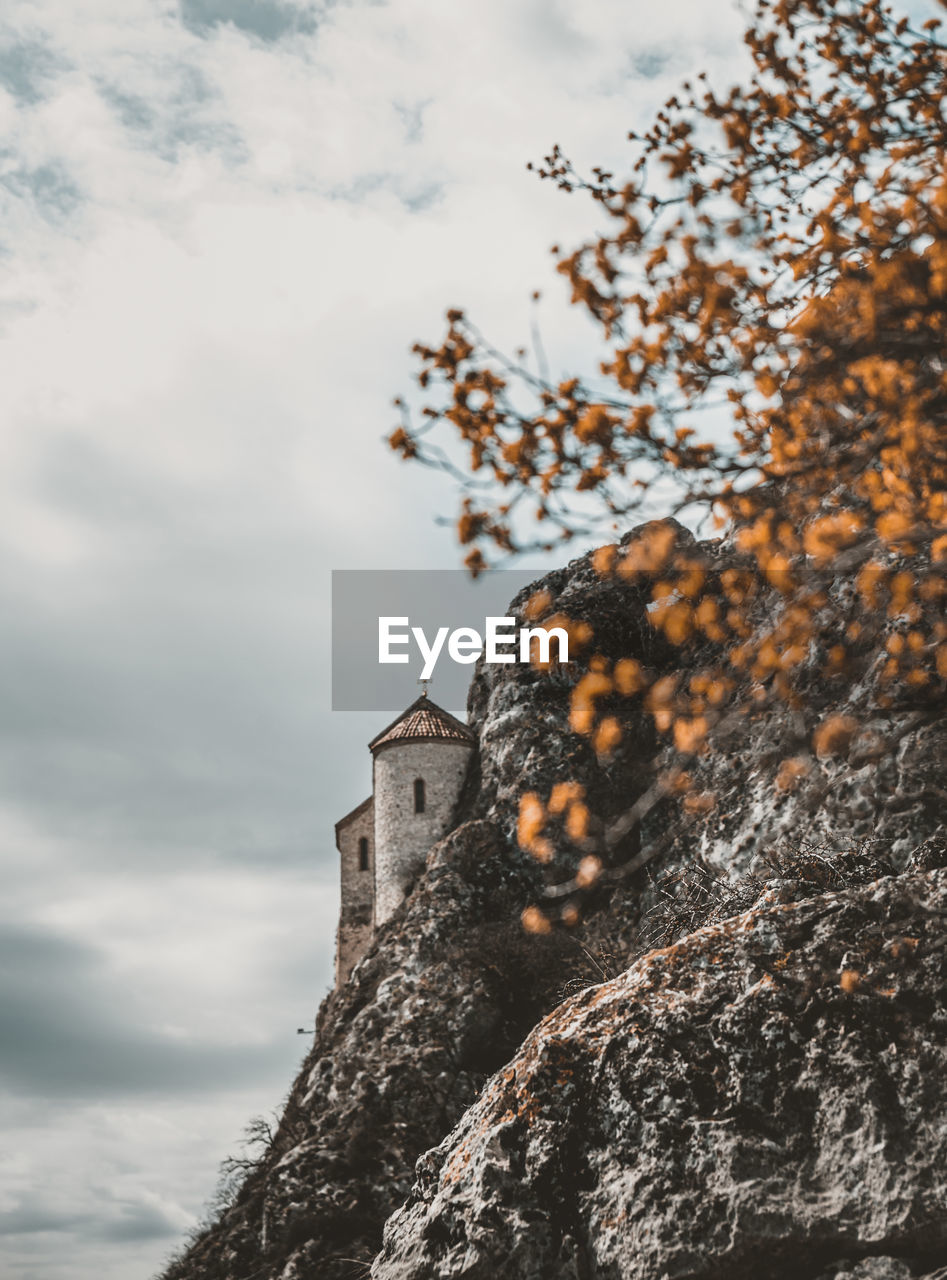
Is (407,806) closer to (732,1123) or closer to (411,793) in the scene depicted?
(411,793)

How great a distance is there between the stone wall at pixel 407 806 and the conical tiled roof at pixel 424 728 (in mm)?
205

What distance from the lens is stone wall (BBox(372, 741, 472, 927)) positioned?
33219mm

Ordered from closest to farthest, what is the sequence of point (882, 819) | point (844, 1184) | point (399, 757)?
1. point (844, 1184)
2. point (882, 819)
3. point (399, 757)

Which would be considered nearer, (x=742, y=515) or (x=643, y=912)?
(x=742, y=515)

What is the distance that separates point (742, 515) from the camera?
722 centimetres

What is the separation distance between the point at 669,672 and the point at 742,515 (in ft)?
72.6

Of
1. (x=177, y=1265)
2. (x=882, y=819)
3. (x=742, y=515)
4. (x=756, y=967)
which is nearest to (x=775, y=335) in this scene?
(x=742, y=515)

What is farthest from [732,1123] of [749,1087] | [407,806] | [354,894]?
[354,894]

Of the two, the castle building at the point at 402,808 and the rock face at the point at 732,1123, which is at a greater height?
the castle building at the point at 402,808

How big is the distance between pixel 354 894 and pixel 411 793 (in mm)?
5435

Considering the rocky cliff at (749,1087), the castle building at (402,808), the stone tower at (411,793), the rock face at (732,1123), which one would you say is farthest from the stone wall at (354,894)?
the rock face at (732,1123)

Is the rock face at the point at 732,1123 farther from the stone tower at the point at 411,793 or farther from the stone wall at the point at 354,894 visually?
the stone wall at the point at 354,894

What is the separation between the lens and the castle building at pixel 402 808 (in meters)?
33.3

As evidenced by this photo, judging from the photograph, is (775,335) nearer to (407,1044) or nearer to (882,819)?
(882,819)
